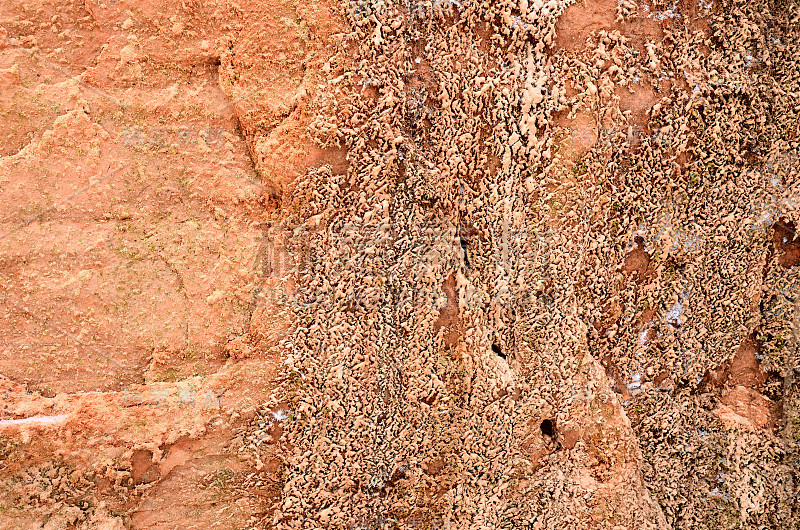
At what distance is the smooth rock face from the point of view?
1.90 meters

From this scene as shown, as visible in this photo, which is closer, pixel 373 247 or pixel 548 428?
pixel 373 247

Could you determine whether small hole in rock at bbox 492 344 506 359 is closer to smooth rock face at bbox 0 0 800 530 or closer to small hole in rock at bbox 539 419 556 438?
smooth rock face at bbox 0 0 800 530

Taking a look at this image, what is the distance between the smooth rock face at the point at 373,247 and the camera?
1901 mm

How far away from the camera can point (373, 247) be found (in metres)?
2.01

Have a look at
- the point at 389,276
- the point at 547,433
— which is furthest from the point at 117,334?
the point at 547,433

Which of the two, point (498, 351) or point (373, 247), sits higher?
point (373, 247)

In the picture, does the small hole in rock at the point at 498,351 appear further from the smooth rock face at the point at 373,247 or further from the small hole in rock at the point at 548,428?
the small hole in rock at the point at 548,428

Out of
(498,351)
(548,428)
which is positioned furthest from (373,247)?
(548,428)

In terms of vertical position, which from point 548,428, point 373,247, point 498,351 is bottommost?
point 548,428

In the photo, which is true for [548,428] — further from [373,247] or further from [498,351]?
[373,247]

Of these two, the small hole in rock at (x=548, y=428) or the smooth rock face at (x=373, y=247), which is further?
the small hole in rock at (x=548, y=428)

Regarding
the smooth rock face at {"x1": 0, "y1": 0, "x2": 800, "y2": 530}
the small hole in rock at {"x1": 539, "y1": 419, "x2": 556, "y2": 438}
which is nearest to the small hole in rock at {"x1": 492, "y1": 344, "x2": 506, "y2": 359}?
the smooth rock face at {"x1": 0, "y1": 0, "x2": 800, "y2": 530}

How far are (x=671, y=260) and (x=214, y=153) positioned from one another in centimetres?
186

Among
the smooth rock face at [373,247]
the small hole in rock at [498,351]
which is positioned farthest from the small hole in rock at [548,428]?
the small hole in rock at [498,351]
